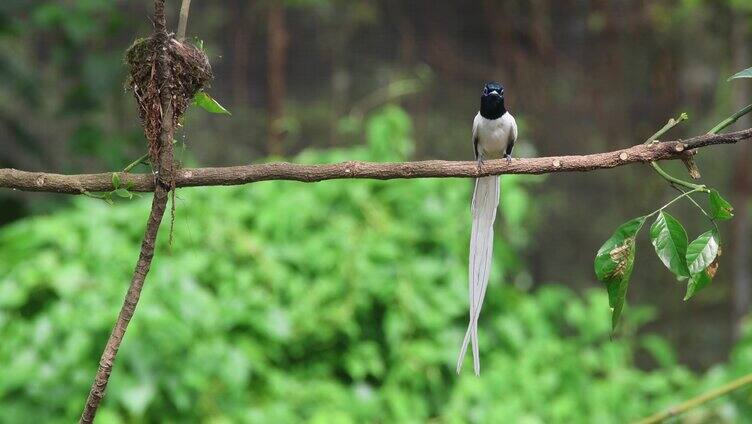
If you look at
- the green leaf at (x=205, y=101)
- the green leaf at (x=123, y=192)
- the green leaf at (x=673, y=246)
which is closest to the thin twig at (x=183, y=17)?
the green leaf at (x=205, y=101)

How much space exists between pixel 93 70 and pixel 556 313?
109 inches

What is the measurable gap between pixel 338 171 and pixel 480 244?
43 centimetres

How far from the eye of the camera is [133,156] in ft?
18.3

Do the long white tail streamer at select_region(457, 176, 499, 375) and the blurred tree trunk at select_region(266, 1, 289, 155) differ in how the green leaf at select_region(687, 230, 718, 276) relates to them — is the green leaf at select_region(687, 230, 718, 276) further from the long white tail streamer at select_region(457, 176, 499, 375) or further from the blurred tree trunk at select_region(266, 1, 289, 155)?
the blurred tree trunk at select_region(266, 1, 289, 155)

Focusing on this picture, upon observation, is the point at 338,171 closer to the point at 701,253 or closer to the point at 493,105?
the point at 701,253

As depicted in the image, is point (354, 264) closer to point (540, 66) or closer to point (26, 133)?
point (540, 66)

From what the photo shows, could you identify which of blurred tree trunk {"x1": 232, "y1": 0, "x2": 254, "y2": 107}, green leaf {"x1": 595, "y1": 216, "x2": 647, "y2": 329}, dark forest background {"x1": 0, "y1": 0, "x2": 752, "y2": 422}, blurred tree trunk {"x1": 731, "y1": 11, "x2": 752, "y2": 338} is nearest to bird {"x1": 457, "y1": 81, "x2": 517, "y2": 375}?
green leaf {"x1": 595, "y1": 216, "x2": 647, "y2": 329}

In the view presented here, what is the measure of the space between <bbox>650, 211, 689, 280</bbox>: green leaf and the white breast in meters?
0.91

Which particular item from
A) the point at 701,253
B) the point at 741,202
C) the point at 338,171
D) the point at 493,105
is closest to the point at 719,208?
the point at 701,253

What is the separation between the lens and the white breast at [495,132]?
2.51m

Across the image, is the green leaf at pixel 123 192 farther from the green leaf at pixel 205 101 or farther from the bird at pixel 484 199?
the bird at pixel 484 199

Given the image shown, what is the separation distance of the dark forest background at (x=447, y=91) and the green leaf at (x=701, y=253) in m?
3.52

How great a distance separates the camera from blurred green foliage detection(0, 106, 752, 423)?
3.41 m

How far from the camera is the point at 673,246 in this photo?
162 cm
